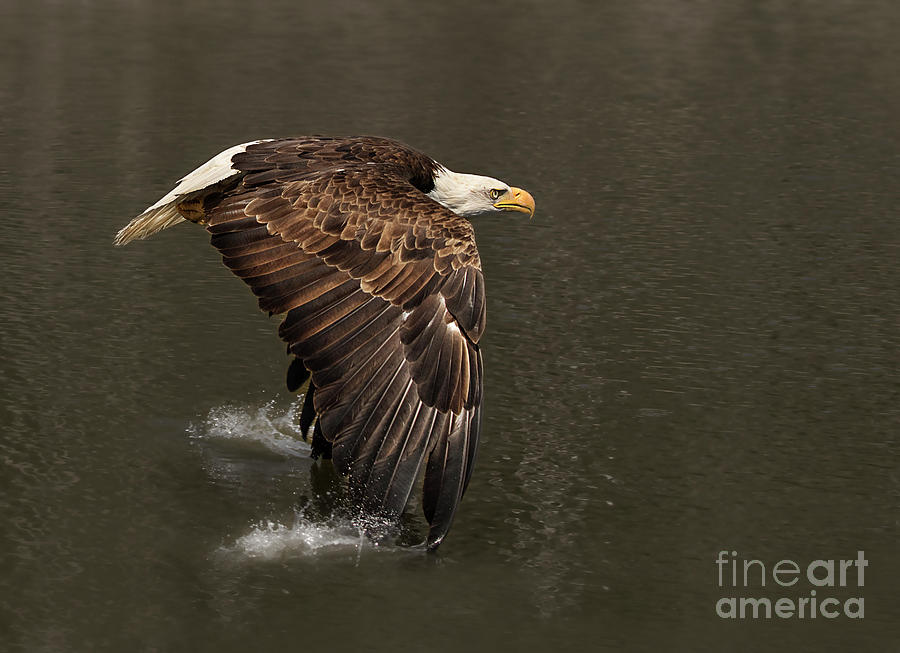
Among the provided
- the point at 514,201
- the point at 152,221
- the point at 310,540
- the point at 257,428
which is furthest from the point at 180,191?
the point at 514,201

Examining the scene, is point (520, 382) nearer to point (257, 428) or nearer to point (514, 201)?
point (514, 201)

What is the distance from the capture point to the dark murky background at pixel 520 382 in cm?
572

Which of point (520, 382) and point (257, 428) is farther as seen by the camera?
point (520, 382)

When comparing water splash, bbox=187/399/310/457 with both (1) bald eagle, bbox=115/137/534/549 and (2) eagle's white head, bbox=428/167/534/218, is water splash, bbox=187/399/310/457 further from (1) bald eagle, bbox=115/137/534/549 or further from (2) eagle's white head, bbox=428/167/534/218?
(2) eagle's white head, bbox=428/167/534/218

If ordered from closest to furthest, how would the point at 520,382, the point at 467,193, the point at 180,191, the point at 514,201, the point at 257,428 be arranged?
the point at 180,191 < the point at 257,428 < the point at 467,193 < the point at 514,201 < the point at 520,382

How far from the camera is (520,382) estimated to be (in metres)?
8.12

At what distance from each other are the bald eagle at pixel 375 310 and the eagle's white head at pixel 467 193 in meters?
1.03

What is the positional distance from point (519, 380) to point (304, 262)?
2.25m

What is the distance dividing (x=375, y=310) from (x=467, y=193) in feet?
6.45

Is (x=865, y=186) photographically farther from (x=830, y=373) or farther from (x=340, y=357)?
(x=340, y=357)

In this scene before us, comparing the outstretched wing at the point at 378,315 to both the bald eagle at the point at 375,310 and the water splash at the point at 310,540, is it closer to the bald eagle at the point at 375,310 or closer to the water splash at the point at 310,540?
the bald eagle at the point at 375,310

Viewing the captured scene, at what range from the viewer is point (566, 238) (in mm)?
10875

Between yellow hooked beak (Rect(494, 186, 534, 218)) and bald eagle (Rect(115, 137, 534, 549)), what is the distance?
133cm

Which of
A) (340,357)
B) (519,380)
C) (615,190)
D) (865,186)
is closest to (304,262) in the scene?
(340,357)
